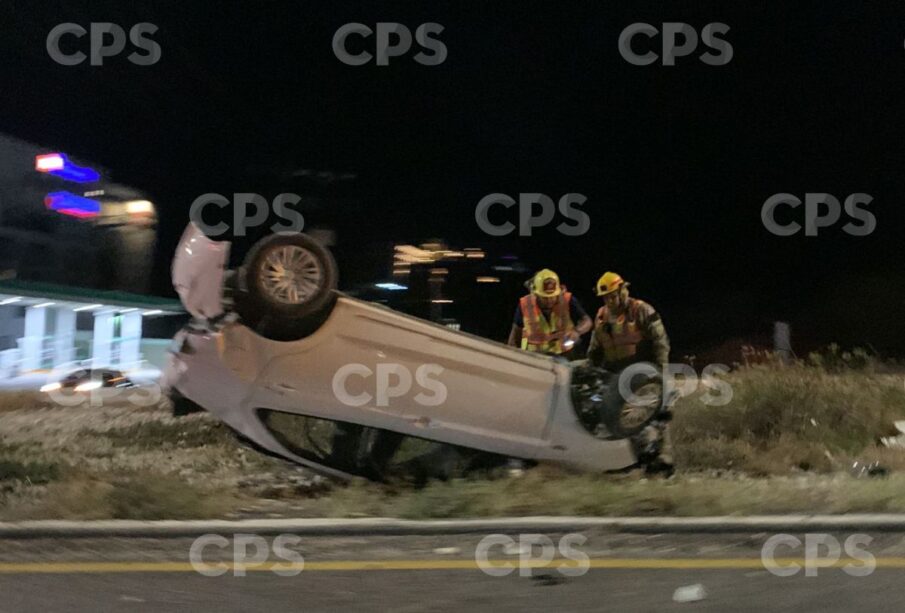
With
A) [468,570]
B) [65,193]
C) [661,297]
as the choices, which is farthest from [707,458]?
[65,193]

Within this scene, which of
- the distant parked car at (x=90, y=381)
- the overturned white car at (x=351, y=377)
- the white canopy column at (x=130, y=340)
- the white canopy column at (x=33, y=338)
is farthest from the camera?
the white canopy column at (x=130, y=340)

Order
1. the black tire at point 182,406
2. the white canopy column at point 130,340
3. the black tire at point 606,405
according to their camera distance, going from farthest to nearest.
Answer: the white canopy column at point 130,340 → the black tire at point 606,405 → the black tire at point 182,406

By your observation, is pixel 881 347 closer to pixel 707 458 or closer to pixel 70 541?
pixel 707 458

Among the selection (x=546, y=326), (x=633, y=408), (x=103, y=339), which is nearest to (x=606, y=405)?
(x=633, y=408)

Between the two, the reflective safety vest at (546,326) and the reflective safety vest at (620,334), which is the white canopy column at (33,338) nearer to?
the reflective safety vest at (546,326)

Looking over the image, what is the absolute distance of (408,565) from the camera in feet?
15.7

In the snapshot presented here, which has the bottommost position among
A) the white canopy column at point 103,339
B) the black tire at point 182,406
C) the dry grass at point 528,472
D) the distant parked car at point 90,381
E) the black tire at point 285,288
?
the white canopy column at point 103,339

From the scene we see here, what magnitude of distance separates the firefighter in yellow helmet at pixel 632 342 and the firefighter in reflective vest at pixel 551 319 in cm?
19

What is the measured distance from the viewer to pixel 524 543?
5.12m

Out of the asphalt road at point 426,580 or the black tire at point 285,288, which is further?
the black tire at point 285,288

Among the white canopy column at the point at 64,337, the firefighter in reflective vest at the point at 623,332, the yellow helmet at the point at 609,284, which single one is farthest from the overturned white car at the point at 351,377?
the white canopy column at the point at 64,337

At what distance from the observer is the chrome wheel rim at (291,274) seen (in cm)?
624

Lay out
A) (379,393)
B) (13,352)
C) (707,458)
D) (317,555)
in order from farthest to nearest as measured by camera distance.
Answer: (13,352), (707,458), (379,393), (317,555)

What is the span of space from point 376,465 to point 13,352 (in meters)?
18.1
